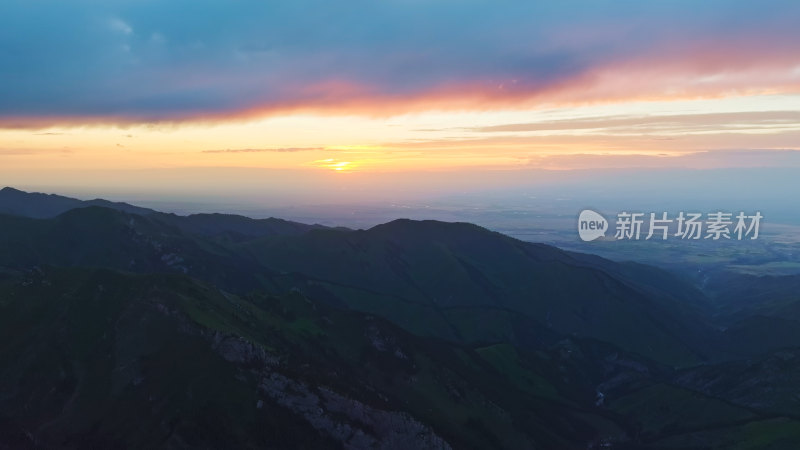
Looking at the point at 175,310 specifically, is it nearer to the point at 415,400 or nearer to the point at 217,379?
the point at 217,379

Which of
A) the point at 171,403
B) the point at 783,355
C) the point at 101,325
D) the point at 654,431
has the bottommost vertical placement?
the point at 654,431

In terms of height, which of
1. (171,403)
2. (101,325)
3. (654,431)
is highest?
(101,325)

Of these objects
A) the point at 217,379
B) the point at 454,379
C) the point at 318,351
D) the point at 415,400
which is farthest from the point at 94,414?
the point at 454,379

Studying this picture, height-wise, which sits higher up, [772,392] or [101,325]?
[101,325]

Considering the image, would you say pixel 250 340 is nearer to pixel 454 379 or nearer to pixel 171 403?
pixel 171 403

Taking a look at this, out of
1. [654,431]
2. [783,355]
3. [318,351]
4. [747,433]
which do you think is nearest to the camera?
[747,433]

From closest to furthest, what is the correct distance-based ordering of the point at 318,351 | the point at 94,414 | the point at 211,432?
the point at 211,432, the point at 94,414, the point at 318,351

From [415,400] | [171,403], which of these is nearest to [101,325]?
[171,403]

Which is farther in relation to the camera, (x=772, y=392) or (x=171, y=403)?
(x=772, y=392)

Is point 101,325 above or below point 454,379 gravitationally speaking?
above
